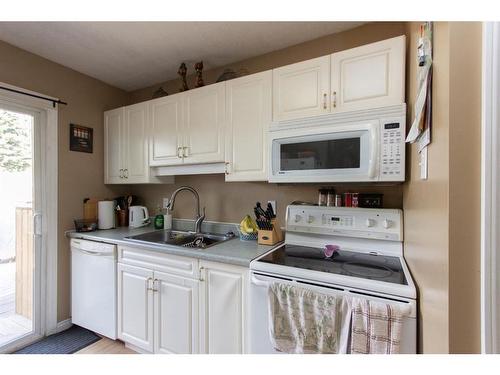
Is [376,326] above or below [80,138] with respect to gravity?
below

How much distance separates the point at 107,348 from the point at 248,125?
83.0 inches

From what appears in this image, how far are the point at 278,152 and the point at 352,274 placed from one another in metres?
0.82

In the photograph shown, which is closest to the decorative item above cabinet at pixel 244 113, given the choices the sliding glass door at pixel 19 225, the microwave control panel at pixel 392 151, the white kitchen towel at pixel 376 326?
the microwave control panel at pixel 392 151

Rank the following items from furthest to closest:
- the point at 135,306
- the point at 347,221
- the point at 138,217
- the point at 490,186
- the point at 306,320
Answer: the point at 138,217
the point at 135,306
the point at 347,221
the point at 306,320
the point at 490,186

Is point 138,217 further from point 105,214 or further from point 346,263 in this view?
point 346,263

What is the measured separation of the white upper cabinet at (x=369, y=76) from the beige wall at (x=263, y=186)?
0.41m

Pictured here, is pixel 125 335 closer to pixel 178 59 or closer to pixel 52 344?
pixel 52 344

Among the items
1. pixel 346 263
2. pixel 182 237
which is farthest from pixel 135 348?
pixel 346 263

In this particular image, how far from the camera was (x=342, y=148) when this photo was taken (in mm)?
1317

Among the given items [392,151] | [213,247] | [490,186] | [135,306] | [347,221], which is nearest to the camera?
[490,186]

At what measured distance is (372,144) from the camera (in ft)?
3.99

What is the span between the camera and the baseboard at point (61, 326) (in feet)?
6.60

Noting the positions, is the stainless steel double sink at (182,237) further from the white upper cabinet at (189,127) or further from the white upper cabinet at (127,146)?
the white upper cabinet at (189,127)

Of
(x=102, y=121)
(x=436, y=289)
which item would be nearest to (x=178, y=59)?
(x=102, y=121)
